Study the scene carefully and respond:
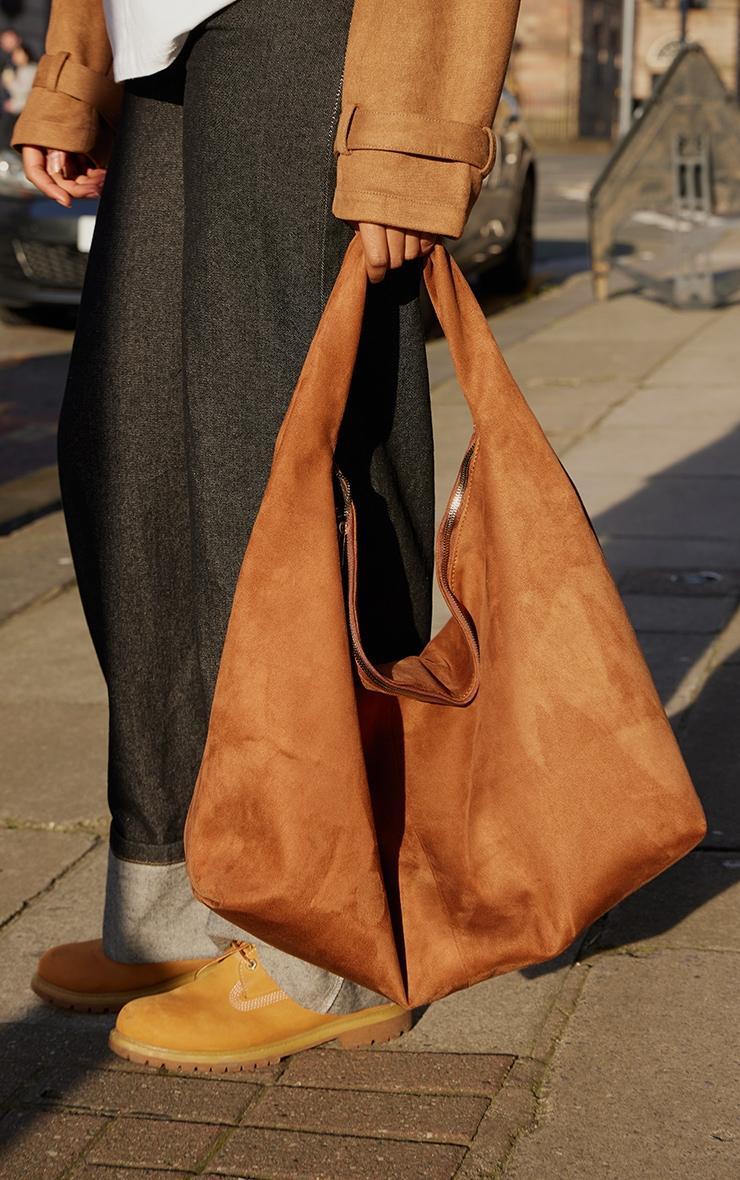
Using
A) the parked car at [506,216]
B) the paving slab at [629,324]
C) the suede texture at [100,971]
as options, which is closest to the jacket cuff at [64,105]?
the suede texture at [100,971]

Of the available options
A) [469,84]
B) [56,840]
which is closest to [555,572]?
[469,84]

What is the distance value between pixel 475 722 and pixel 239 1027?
20.4 inches

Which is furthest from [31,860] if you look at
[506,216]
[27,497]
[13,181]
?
[506,216]

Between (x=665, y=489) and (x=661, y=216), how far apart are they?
5468 mm

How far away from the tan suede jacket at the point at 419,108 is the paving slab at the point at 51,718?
1.42 metres

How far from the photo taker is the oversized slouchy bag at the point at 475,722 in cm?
177

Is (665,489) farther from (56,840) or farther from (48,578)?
(56,840)

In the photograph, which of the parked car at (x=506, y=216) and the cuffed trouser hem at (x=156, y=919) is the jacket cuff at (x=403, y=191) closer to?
the cuffed trouser hem at (x=156, y=919)

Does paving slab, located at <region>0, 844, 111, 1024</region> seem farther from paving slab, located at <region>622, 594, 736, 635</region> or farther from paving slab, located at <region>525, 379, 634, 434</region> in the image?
paving slab, located at <region>525, 379, 634, 434</region>

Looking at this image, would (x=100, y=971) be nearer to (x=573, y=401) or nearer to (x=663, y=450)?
(x=663, y=450)

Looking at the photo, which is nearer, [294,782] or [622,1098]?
[294,782]

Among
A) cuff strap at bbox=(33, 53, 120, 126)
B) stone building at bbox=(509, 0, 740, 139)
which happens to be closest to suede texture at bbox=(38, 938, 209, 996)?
cuff strap at bbox=(33, 53, 120, 126)

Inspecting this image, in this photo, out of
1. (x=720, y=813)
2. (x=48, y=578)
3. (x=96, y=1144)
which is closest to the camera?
(x=96, y=1144)

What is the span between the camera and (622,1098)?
1.93 meters
